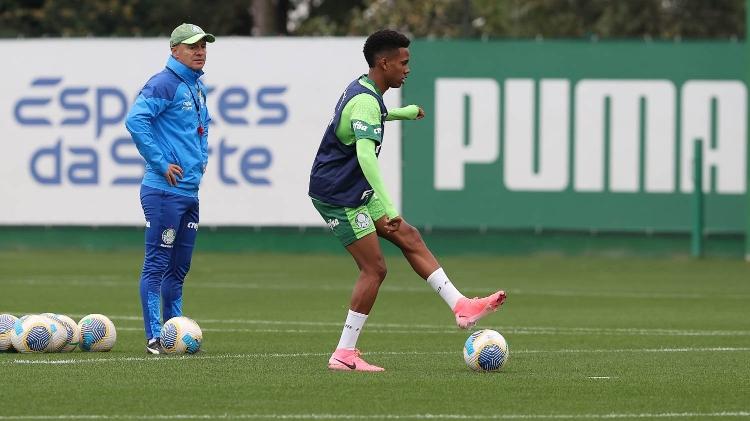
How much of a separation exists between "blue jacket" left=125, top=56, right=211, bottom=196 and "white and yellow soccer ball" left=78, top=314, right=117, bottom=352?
1081 mm

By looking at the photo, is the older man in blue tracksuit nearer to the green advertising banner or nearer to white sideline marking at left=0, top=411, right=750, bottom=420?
white sideline marking at left=0, top=411, right=750, bottom=420

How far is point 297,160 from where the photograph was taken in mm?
29297

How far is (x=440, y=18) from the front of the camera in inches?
1923

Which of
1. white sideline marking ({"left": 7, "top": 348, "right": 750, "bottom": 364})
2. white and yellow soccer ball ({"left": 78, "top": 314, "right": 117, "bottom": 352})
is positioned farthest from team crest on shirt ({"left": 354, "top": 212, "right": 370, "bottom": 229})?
white and yellow soccer ball ({"left": 78, "top": 314, "right": 117, "bottom": 352})

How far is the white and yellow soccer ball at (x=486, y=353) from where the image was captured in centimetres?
1223

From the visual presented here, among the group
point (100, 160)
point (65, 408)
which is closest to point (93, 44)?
point (100, 160)

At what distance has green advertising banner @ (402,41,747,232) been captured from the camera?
28391 mm

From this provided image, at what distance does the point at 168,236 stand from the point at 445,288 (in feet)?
7.77

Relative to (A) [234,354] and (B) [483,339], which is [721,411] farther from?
(A) [234,354]

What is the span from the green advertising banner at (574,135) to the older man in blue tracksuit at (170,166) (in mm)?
14946

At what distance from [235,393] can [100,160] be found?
62.6 ft

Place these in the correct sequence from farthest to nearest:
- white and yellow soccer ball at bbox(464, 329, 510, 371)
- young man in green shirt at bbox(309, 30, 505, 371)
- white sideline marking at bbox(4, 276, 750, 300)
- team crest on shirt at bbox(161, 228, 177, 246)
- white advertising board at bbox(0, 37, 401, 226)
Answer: white advertising board at bbox(0, 37, 401, 226), white sideline marking at bbox(4, 276, 750, 300), team crest on shirt at bbox(161, 228, 177, 246), young man in green shirt at bbox(309, 30, 505, 371), white and yellow soccer ball at bbox(464, 329, 510, 371)

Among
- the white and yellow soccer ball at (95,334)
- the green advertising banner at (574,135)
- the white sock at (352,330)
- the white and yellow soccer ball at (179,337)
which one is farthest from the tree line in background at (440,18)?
the white sock at (352,330)

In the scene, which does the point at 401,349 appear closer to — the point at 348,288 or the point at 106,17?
the point at 348,288
